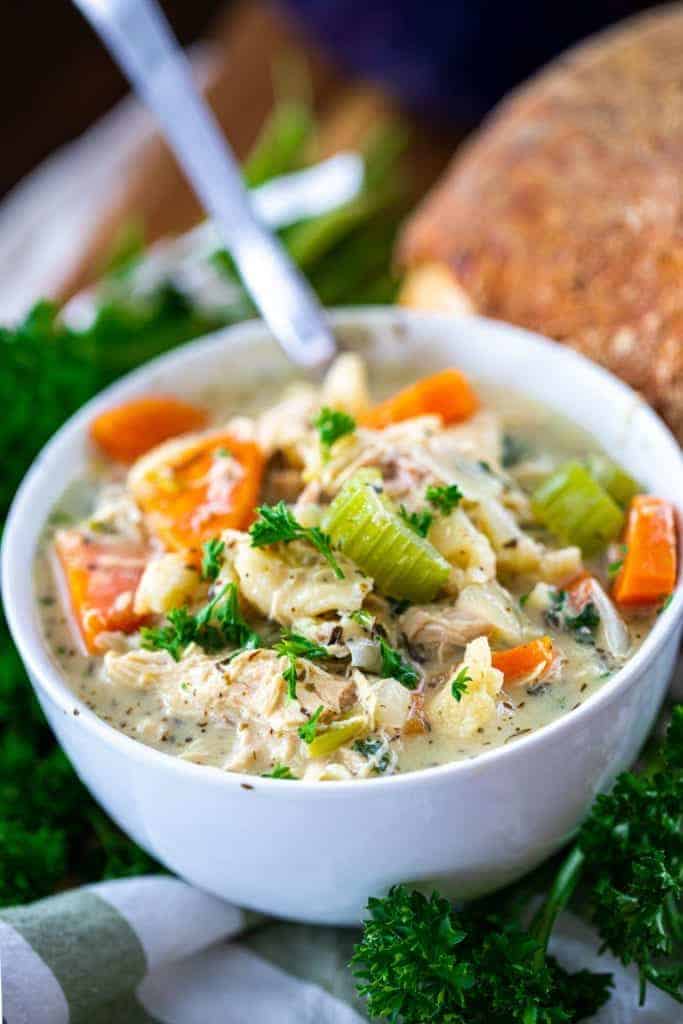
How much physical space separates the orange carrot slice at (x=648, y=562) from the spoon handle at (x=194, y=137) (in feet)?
4.23

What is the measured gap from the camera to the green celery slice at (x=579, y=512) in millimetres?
2693

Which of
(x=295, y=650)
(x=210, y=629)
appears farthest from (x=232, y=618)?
(x=295, y=650)

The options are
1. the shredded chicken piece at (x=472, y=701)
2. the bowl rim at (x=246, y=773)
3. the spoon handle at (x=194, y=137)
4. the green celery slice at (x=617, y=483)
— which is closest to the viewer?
the bowl rim at (x=246, y=773)

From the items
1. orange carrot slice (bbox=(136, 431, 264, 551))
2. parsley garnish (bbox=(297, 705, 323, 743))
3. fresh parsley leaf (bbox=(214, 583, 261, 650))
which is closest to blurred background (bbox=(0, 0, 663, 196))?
orange carrot slice (bbox=(136, 431, 264, 551))

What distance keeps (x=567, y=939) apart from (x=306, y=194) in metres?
2.84

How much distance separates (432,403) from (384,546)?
702 millimetres

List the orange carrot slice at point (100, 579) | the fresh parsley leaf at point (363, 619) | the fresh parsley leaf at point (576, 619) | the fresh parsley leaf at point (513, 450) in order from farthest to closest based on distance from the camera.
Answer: the fresh parsley leaf at point (513, 450)
the orange carrot slice at point (100, 579)
the fresh parsley leaf at point (576, 619)
the fresh parsley leaf at point (363, 619)

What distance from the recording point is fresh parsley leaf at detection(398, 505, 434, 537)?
2.48 metres

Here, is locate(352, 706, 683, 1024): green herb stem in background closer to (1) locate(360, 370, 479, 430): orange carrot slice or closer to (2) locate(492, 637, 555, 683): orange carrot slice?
(2) locate(492, 637, 555, 683): orange carrot slice

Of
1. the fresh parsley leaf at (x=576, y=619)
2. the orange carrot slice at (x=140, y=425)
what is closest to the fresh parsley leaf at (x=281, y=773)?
the fresh parsley leaf at (x=576, y=619)

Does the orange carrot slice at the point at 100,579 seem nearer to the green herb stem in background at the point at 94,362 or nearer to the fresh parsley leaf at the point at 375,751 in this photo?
the green herb stem in background at the point at 94,362

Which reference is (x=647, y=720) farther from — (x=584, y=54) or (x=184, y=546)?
(x=584, y=54)

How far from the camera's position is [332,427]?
8.82 ft

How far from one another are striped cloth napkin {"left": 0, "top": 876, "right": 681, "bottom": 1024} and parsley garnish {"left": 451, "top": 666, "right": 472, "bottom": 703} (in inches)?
25.0
